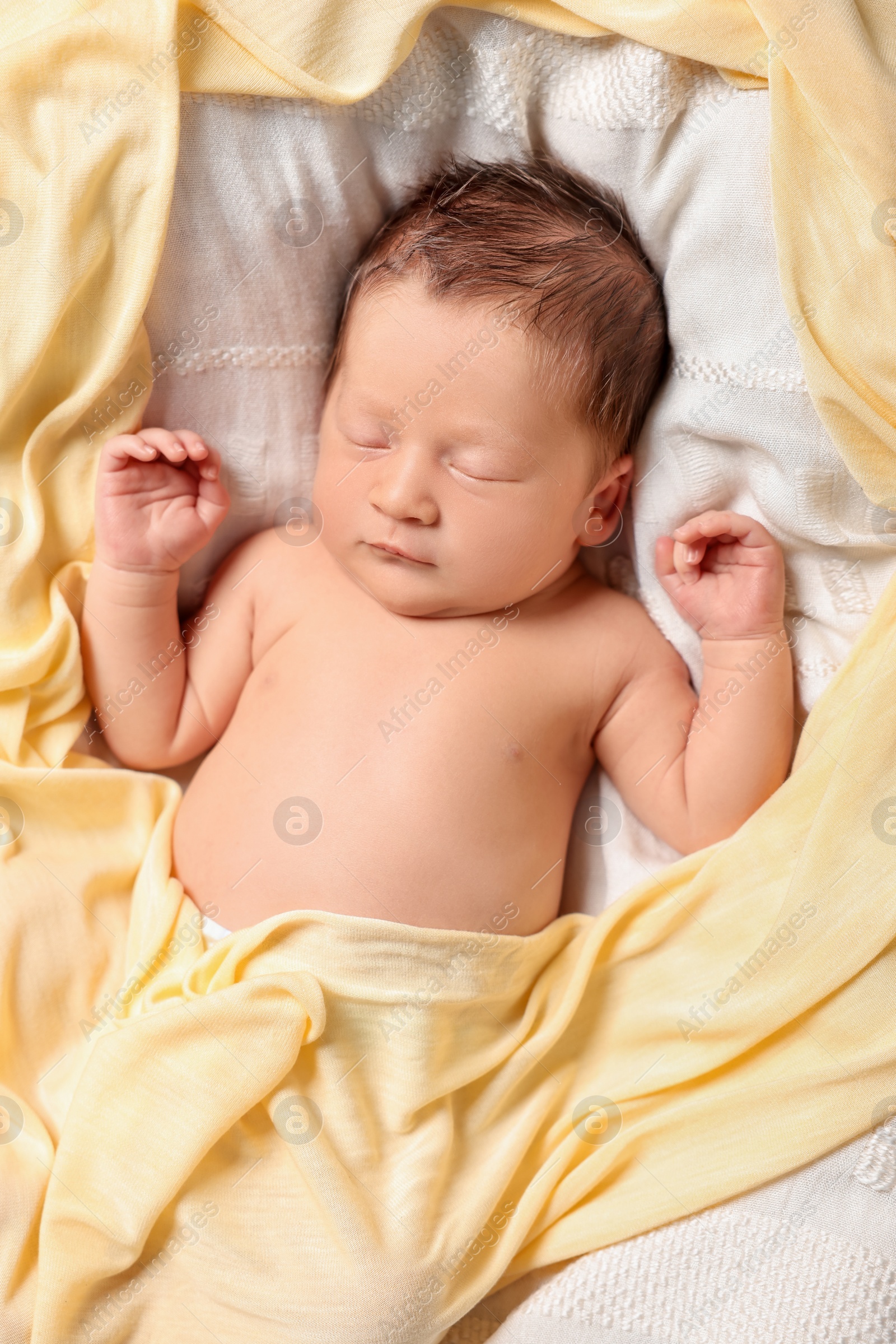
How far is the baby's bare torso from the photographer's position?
1.50 metres

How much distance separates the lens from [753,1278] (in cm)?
137

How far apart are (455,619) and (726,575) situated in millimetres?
416

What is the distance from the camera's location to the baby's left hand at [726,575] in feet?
5.03

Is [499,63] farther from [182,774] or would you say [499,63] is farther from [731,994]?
[731,994]

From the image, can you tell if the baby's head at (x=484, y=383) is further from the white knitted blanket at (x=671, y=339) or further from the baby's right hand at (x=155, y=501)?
the baby's right hand at (x=155, y=501)

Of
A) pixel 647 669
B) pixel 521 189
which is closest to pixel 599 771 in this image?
pixel 647 669

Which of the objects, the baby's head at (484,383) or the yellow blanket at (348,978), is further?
the baby's head at (484,383)

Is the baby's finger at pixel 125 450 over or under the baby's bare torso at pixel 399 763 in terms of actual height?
over

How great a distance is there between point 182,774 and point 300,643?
13.5 inches

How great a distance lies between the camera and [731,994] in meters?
1.46

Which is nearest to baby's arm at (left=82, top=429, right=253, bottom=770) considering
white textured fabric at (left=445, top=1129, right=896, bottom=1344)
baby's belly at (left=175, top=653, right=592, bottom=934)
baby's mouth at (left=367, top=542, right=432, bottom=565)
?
baby's belly at (left=175, top=653, right=592, bottom=934)
